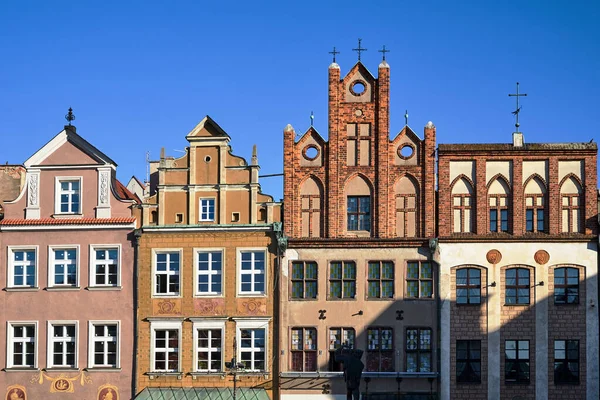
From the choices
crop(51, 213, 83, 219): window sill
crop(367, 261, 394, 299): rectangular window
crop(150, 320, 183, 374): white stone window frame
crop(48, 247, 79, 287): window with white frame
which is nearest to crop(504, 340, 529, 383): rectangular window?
crop(367, 261, 394, 299): rectangular window

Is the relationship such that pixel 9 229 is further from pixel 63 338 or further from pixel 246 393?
pixel 246 393

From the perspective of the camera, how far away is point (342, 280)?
51.4m

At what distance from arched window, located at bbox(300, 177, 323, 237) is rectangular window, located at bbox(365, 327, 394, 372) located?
482cm

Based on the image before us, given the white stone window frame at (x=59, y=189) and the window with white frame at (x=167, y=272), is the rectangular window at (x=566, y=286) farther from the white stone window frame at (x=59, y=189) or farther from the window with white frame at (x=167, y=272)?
the white stone window frame at (x=59, y=189)

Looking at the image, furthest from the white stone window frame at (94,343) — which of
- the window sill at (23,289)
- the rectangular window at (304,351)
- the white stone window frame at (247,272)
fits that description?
the rectangular window at (304,351)

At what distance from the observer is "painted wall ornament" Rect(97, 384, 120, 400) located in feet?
169

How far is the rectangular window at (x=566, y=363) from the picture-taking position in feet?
165

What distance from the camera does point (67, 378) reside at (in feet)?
170

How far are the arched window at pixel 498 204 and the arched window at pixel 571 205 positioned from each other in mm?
2228

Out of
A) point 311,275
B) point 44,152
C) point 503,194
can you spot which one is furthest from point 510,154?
point 44,152

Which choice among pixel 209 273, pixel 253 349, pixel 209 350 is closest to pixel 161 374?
pixel 209 350

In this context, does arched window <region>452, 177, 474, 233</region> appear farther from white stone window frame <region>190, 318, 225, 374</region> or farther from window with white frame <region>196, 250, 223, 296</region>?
white stone window frame <region>190, 318, 225, 374</region>

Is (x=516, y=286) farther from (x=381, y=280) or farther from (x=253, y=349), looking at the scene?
(x=253, y=349)

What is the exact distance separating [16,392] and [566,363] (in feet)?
72.2
